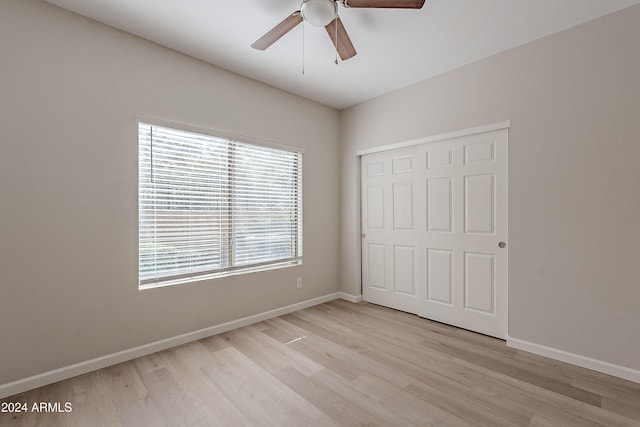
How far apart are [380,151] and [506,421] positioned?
3.11m

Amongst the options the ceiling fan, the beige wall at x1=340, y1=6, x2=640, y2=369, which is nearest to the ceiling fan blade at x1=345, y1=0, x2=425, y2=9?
the ceiling fan

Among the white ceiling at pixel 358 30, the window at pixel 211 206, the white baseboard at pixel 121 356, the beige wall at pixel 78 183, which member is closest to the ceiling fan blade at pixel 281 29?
the white ceiling at pixel 358 30

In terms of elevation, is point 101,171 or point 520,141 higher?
point 520,141

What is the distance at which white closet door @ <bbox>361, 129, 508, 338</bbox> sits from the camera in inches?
117

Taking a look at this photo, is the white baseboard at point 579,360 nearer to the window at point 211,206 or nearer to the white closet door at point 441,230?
the white closet door at point 441,230

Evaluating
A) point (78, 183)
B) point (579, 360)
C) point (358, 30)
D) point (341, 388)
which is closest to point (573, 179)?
point (579, 360)

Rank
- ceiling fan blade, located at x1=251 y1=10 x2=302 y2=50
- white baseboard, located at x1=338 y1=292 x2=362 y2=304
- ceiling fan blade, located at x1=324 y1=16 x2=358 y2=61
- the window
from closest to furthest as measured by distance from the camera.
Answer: ceiling fan blade, located at x1=251 y1=10 x2=302 y2=50 < ceiling fan blade, located at x1=324 y1=16 x2=358 y2=61 < the window < white baseboard, located at x1=338 y1=292 x2=362 y2=304

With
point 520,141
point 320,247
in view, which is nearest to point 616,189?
point 520,141

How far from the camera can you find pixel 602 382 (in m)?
2.18

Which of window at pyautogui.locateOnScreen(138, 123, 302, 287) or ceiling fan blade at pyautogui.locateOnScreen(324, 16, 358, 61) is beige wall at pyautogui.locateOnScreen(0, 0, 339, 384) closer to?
window at pyautogui.locateOnScreen(138, 123, 302, 287)

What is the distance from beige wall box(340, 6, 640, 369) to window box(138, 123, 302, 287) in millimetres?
2355

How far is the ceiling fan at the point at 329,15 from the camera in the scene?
1791mm

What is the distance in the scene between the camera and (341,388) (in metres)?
2.11

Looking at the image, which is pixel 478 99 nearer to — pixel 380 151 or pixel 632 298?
pixel 380 151
